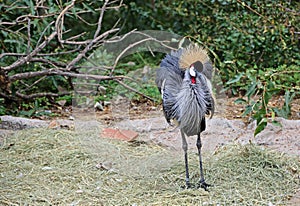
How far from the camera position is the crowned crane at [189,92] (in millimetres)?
3100

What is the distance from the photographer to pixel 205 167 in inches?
142

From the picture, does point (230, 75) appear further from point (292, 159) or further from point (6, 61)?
point (6, 61)

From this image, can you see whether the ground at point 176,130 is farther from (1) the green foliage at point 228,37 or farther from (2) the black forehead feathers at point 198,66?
(2) the black forehead feathers at point 198,66

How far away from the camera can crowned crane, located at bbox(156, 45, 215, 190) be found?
10.2ft

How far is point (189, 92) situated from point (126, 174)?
0.83 metres

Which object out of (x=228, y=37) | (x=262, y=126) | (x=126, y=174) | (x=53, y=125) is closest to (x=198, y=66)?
(x=262, y=126)

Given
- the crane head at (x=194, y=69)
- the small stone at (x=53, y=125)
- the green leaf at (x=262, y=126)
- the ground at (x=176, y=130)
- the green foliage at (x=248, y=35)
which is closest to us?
the crane head at (x=194, y=69)

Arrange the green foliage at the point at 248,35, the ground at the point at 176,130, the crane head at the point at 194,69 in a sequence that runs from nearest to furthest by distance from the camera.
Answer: the crane head at the point at 194,69, the ground at the point at 176,130, the green foliage at the point at 248,35

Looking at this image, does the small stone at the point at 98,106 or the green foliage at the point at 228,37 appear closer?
the green foliage at the point at 228,37

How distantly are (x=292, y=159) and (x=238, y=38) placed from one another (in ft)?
7.10

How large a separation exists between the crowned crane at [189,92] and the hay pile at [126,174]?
0.70 feet

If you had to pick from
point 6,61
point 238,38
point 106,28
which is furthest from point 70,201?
point 106,28

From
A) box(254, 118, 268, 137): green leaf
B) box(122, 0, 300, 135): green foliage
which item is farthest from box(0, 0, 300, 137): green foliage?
box(254, 118, 268, 137): green leaf

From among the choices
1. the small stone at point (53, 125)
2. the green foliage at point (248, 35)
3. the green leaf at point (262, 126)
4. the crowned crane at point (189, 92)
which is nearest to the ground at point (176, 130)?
the small stone at point (53, 125)
